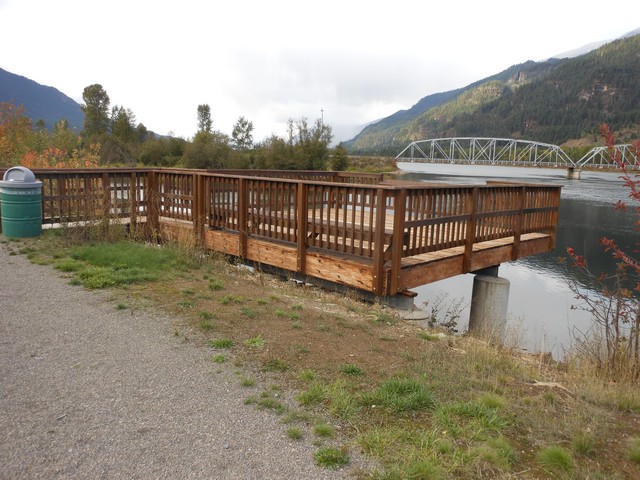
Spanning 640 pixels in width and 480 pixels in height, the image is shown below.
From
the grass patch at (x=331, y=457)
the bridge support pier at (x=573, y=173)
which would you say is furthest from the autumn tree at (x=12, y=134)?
the bridge support pier at (x=573, y=173)

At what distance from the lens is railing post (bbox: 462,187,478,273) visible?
861cm

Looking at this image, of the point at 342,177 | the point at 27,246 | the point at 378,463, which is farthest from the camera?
the point at 342,177

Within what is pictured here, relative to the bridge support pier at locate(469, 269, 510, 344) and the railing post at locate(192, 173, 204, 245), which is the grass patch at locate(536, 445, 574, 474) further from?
the railing post at locate(192, 173, 204, 245)

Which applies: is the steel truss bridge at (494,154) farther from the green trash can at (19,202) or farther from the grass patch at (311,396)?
the grass patch at (311,396)

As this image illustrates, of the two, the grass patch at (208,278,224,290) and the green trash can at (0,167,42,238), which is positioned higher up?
the green trash can at (0,167,42,238)

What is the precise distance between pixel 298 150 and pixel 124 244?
3860 cm

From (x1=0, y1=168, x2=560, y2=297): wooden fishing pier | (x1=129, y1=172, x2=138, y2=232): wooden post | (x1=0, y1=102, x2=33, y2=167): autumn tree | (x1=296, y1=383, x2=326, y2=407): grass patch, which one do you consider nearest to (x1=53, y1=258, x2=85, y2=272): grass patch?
(x1=0, y1=168, x2=560, y2=297): wooden fishing pier

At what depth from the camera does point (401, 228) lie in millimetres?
7125

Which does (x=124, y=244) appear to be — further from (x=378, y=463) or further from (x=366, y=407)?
(x=378, y=463)

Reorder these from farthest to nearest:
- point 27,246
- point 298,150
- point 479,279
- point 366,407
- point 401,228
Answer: point 298,150 → point 479,279 → point 27,246 → point 401,228 → point 366,407

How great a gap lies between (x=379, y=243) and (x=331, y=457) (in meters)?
4.17

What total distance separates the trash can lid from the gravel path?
4.51m

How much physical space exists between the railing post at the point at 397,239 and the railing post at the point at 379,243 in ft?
0.52

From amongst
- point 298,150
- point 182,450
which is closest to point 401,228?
point 182,450
